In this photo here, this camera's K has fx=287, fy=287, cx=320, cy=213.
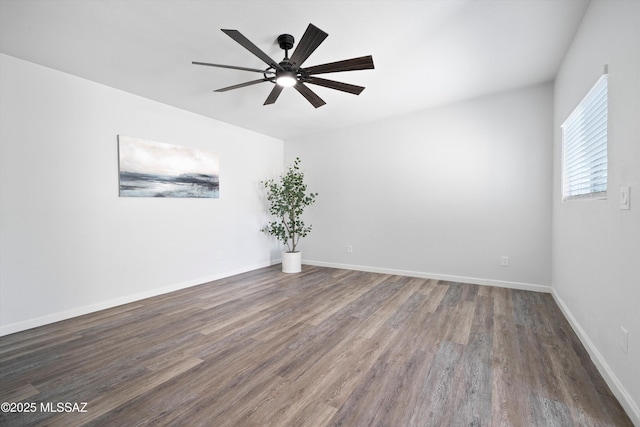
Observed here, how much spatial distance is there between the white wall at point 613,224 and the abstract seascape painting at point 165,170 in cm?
432

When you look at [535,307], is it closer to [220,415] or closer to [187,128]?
[220,415]

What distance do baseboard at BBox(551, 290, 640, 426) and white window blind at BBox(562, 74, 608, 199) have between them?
110cm

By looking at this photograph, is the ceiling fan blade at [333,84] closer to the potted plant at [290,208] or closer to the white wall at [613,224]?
the white wall at [613,224]

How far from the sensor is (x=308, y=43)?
200 cm

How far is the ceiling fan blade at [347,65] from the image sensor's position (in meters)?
2.15

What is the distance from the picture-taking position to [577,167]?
2.60 m

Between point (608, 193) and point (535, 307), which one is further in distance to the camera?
point (535, 307)

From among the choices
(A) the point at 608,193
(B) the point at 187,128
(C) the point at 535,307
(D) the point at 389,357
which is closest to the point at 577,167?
(A) the point at 608,193

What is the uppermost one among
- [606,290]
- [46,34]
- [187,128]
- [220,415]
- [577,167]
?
[46,34]

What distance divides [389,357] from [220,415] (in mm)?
1202

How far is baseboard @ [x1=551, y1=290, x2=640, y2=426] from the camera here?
1.47 meters

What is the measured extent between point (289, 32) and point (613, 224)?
2627 mm

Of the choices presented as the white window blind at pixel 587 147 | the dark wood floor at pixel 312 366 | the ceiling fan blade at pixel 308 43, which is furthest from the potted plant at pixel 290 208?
the white window blind at pixel 587 147

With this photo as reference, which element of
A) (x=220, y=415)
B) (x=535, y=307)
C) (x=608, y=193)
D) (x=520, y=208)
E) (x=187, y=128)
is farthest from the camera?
(x=187, y=128)
